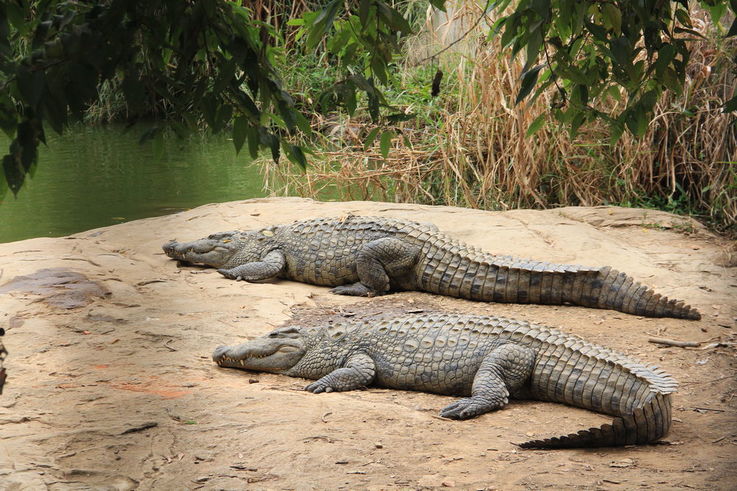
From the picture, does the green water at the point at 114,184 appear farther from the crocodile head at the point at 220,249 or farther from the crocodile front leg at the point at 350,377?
the crocodile front leg at the point at 350,377

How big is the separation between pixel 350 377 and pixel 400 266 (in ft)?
6.55

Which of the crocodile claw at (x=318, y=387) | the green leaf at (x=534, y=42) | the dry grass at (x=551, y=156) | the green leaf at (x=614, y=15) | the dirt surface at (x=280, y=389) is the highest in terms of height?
the green leaf at (x=614, y=15)

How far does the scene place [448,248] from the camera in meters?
6.24

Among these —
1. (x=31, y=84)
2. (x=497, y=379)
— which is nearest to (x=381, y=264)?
(x=497, y=379)

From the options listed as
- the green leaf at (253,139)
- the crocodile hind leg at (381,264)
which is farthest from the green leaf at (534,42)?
the crocodile hind leg at (381,264)

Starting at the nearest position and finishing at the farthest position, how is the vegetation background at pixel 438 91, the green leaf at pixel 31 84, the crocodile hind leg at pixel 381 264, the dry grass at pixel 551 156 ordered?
the green leaf at pixel 31 84 < the vegetation background at pixel 438 91 < the crocodile hind leg at pixel 381 264 < the dry grass at pixel 551 156

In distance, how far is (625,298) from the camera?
5516 millimetres

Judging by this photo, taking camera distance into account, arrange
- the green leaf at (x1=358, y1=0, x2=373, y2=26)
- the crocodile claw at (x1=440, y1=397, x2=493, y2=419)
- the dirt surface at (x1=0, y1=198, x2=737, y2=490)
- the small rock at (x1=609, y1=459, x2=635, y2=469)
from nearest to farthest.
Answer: the green leaf at (x1=358, y1=0, x2=373, y2=26) → the dirt surface at (x1=0, y1=198, x2=737, y2=490) → the small rock at (x1=609, y1=459, x2=635, y2=469) → the crocodile claw at (x1=440, y1=397, x2=493, y2=419)

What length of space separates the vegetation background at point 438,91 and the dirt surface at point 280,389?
3.85 ft

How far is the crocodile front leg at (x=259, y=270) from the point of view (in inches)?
261

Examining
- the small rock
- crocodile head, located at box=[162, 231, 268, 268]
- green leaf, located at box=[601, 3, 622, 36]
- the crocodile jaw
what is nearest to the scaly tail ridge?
the small rock

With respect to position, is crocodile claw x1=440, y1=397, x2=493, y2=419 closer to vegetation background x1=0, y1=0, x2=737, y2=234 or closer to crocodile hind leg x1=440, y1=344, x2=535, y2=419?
crocodile hind leg x1=440, y1=344, x2=535, y2=419

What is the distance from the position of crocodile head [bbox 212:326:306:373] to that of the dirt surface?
7 centimetres

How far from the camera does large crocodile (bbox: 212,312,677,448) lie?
147 inches
